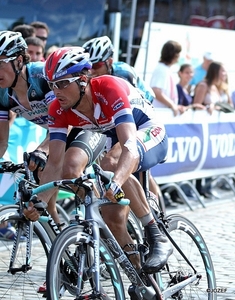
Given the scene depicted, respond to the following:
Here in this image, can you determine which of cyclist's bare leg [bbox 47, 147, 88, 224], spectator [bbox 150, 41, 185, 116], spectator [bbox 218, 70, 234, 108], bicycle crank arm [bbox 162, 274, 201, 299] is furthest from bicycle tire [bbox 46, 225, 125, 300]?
spectator [bbox 218, 70, 234, 108]

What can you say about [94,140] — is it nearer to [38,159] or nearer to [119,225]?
[38,159]

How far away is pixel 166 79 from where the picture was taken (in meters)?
11.4

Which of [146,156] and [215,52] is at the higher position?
[146,156]

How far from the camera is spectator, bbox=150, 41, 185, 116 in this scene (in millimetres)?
11281

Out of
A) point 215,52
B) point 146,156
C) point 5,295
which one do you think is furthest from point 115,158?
point 215,52

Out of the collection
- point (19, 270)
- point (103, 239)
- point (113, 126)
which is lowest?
point (19, 270)

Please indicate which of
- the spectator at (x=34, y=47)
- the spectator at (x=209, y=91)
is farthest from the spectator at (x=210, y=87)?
the spectator at (x=34, y=47)

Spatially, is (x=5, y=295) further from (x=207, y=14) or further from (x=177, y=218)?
(x=207, y=14)

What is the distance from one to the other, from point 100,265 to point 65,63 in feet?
4.16

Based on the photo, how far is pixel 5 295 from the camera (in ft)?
18.0

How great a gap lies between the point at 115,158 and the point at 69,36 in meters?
6.94

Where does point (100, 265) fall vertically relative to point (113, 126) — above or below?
below

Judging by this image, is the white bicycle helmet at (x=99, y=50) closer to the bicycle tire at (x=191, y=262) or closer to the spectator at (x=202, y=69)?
the bicycle tire at (x=191, y=262)

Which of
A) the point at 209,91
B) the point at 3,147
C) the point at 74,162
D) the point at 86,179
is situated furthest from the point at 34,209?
the point at 209,91
